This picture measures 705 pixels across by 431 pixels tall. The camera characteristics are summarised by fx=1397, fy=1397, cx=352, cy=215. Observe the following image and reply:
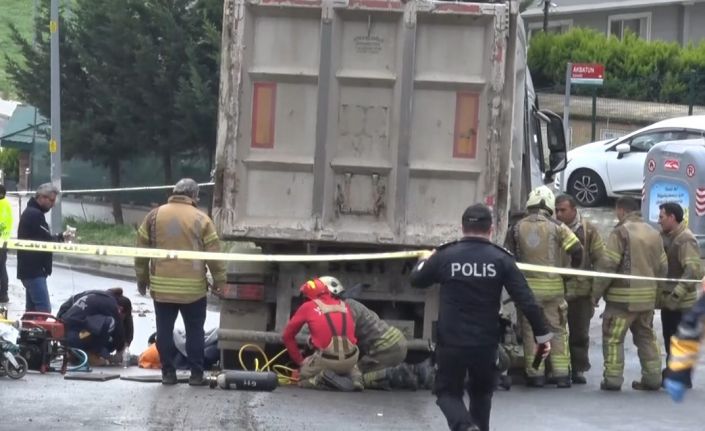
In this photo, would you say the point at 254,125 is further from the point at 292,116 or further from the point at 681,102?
the point at 681,102

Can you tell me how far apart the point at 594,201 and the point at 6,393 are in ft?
51.0

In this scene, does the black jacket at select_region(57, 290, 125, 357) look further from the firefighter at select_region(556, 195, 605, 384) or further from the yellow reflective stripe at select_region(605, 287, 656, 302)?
the yellow reflective stripe at select_region(605, 287, 656, 302)

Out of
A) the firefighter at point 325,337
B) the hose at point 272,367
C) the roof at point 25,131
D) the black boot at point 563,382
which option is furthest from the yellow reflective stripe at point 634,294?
the roof at point 25,131

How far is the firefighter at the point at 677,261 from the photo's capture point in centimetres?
1166

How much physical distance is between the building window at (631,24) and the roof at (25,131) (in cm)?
1667

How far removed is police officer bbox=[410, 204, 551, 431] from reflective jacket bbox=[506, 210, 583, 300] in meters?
3.35

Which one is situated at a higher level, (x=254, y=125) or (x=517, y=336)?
(x=254, y=125)

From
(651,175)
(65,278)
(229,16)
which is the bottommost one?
(65,278)

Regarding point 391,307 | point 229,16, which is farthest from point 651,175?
point 229,16

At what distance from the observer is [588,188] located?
24.1m

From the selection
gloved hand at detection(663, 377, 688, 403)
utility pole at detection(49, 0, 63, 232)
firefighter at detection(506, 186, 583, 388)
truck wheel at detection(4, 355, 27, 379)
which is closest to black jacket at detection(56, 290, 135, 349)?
truck wheel at detection(4, 355, 27, 379)

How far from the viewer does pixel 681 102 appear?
32656 millimetres

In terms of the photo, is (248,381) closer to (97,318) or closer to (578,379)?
(97,318)

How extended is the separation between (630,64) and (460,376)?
88.1 feet
